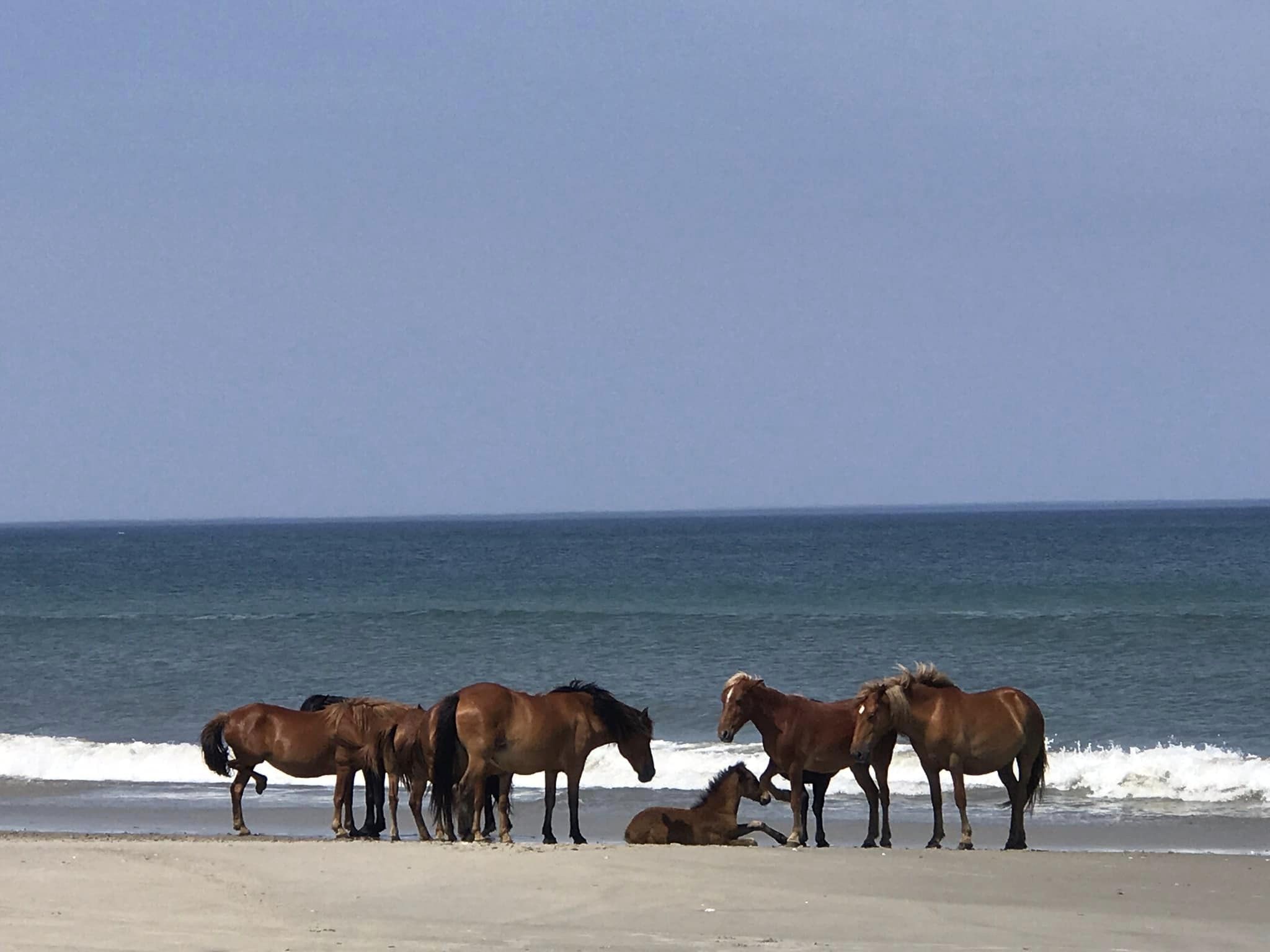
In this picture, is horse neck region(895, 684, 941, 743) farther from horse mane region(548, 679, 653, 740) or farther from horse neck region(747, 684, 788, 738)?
horse mane region(548, 679, 653, 740)

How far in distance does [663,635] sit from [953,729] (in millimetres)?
21260

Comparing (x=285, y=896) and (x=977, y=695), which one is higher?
(x=977, y=695)

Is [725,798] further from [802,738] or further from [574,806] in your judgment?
[574,806]

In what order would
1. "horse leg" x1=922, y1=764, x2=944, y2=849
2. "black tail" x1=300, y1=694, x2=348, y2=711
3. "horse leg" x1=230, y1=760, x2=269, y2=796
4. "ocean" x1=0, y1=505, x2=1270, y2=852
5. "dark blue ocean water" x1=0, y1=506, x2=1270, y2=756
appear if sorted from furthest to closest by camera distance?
"dark blue ocean water" x1=0, y1=506, x2=1270, y2=756, "ocean" x1=0, y1=505, x2=1270, y2=852, "black tail" x1=300, y1=694, x2=348, y2=711, "horse leg" x1=230, y1=760, x2=269, y2=796, "horse leg" x1=922, y1=764, x2=944, y2=849

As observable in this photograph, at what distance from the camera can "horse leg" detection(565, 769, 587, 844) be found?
11.1 metres

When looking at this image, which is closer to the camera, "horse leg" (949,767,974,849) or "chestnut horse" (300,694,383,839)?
"horse leg" (949,767,974,849)

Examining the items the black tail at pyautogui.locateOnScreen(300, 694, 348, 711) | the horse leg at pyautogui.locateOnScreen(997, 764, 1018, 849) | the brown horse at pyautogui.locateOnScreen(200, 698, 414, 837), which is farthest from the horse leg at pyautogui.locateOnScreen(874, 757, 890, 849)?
the black tail at pyautogui.locateOnScreen(300, 694, 348, 711)

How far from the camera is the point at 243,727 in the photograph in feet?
39.7

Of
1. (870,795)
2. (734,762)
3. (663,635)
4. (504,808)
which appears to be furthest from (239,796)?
(663,635)

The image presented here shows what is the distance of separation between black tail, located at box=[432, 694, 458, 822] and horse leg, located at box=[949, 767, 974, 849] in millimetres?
3437

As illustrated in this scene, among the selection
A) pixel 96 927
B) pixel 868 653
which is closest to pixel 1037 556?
pixel 868 653

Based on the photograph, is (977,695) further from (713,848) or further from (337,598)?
(337,598)

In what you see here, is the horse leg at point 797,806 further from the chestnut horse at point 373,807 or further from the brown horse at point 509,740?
the chestnut horse at point 373,807

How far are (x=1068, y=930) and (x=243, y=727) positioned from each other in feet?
21.8
